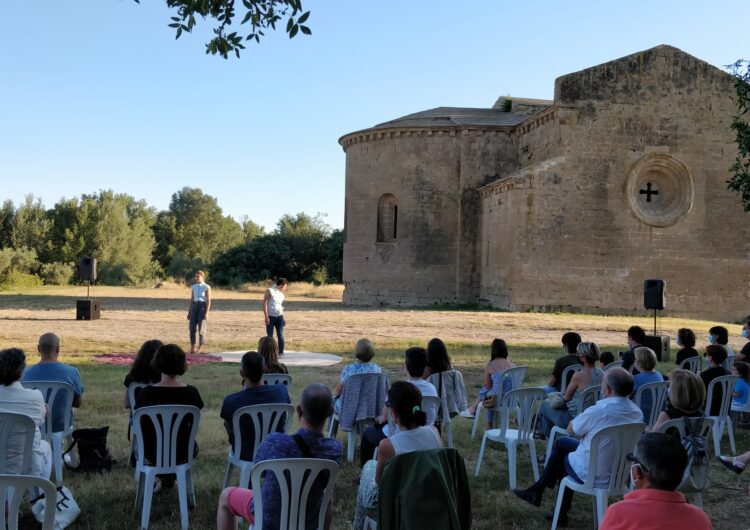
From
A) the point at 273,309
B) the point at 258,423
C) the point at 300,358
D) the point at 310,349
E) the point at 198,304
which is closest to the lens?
the point at 258,423

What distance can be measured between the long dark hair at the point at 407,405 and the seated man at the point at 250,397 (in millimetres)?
1372

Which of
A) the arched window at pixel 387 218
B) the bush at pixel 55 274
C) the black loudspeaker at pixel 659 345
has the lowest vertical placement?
the black loudspeaker at pixel 659 345

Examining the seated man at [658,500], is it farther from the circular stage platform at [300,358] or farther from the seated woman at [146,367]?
the circular stage platform at [300,358]

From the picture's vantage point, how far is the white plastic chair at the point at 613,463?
164 inches

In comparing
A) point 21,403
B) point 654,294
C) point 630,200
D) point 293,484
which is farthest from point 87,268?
point 630,200

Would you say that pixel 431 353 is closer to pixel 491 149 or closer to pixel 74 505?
pixel 74 505

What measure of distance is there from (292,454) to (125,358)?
939 cm

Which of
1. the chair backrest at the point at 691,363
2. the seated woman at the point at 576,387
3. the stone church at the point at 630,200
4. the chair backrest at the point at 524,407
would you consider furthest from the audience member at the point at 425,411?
the stone church at the point at 630,200

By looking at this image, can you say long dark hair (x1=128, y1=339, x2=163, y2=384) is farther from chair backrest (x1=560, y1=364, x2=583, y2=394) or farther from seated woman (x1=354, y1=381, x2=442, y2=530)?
chair backrest (x1=560, y1=364, x2=583, y2=394)

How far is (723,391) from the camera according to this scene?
6.20m

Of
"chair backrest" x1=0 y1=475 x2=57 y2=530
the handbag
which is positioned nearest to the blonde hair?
"chair backrest" x1=0 y1=475 x2=57 y2=530

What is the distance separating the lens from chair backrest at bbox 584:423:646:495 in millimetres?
4156

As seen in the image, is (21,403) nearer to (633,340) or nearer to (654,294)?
(633,340)

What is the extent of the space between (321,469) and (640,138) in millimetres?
22435
